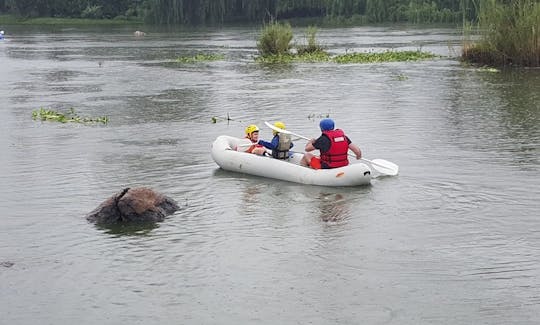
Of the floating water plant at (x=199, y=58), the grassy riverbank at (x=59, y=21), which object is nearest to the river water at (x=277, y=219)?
the floating water plant at (x=199, y=58)

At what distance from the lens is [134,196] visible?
13.2m

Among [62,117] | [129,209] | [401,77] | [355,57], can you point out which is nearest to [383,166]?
[129,209]

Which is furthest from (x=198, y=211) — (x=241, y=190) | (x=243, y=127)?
(x=243, y=127)

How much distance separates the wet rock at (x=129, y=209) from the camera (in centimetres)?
1307

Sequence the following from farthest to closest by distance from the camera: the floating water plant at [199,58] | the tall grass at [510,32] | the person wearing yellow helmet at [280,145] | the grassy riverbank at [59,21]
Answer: the grassy riverbank at [59,21] → the floating water plant at [199,58] → the tall grass at [510,32] → the person wearing yellow helmet at [280,145]

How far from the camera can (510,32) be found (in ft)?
111

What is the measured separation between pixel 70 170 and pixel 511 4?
2234 centimetres

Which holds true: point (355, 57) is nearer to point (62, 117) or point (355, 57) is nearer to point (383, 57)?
point (383, 57)

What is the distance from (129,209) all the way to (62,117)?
37.7 feet

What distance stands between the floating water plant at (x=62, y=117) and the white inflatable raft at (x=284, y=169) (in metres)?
7.42

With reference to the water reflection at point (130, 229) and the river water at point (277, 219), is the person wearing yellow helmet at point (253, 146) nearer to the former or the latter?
the river water at point (277, 219)

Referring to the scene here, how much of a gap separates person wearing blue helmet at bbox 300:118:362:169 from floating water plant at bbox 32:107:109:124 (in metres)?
9.43

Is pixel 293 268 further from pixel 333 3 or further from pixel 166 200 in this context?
pixel 333 3

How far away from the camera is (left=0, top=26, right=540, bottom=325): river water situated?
9.90 meters
